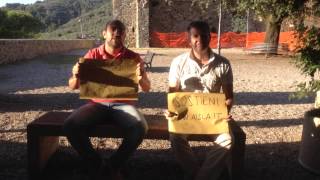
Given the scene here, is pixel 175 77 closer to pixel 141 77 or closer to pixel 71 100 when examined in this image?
pixel 141 77

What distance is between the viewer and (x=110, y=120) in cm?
429

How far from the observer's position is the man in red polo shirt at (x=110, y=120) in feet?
13.2

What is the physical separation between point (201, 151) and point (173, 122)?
142cm

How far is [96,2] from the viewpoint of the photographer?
12988 cm

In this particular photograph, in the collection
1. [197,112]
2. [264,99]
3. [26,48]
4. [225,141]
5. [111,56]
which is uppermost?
[111,56]

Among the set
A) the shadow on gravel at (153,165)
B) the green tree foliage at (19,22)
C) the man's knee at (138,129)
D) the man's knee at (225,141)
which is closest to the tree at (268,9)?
the shadow on gravel at (153,165)

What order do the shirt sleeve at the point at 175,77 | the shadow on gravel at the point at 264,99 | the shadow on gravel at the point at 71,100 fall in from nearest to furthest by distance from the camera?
1. the shirt sleeve at the point at 175,77
2. the shadow on gravel at the point at 71,100
3. the shadow on gravel at the point at 264,99

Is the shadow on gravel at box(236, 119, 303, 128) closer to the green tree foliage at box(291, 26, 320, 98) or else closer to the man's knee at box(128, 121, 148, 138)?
the green tree foliage at box(291, 26, 320, 98)

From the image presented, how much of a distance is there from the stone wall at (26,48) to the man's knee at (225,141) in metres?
13.5

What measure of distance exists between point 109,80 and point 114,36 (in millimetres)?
417

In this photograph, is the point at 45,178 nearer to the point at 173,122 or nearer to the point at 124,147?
the point at 124,147

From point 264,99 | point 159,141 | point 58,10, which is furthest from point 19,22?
point 58,10

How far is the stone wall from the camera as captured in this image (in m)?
16.9

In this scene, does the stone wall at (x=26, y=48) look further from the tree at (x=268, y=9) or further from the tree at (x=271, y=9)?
the tree at (x=271, y=9)
